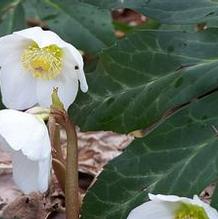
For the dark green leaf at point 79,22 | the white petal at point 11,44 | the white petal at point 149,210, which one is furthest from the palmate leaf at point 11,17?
the white petal at point 149,210

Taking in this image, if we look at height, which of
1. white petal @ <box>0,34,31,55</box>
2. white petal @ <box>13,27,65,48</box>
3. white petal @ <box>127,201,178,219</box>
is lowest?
white petal @ <box>127,201,178,219</box>

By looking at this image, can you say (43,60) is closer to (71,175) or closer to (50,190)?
(71,175)

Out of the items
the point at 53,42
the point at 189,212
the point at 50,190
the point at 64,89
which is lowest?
the point at 50,190

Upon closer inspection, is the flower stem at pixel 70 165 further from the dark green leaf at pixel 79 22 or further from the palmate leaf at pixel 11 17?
the palmate leaf at pixel 11 17

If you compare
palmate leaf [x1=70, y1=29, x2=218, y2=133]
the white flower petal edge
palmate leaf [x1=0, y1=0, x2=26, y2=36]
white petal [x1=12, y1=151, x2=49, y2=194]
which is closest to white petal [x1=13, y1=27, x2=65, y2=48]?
the white flower petal edge

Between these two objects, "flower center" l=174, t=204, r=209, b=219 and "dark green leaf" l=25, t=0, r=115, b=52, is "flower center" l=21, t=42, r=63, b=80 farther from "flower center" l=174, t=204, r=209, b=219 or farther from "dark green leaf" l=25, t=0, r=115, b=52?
"flower center" l=174, t=204, r=209, b=219

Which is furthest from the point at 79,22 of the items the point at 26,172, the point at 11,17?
the point at 26,172

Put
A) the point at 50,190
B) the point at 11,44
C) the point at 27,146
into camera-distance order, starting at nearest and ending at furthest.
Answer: the point at 27,146, the point at 11,44, the point at 50,190
